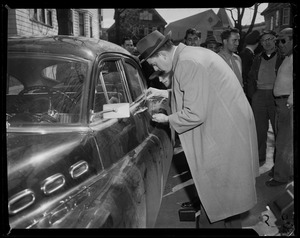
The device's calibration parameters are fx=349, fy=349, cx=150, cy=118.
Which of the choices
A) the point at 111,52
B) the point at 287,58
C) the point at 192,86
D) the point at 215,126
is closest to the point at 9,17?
the point at 111,52

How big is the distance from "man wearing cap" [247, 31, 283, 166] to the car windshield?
0.99m

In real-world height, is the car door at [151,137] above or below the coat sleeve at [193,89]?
below

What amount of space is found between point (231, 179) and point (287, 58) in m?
0.77

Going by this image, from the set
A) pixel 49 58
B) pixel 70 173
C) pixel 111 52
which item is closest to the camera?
pixel 70 173

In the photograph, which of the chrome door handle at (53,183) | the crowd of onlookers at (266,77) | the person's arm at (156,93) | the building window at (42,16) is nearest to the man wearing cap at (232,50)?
the crowd of onlookers at (266,77)

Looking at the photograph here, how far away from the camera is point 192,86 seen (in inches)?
77.7

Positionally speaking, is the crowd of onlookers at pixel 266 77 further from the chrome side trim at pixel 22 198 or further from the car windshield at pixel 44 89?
the chrome side trim at pixel 22 198

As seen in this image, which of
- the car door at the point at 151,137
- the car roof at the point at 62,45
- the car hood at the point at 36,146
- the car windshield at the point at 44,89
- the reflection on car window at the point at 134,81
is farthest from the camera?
the reflection on car window at the point at 134,81

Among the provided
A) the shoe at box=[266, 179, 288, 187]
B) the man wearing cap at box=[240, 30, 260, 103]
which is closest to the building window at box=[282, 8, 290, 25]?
the man wearing cap at box=[240, 30, 260, 103]

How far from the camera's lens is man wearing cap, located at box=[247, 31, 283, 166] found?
6.37ft

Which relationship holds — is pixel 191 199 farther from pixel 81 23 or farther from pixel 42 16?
pixel 42 16

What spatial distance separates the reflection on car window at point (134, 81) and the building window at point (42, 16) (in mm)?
966

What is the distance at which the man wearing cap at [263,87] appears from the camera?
6.37 feet
